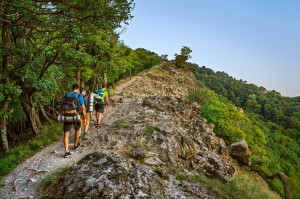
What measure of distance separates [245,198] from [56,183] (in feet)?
16.7

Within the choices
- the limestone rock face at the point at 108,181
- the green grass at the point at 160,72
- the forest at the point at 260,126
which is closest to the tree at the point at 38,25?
the limestone rock face at the point at 108,181

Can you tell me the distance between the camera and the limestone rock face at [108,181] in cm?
311

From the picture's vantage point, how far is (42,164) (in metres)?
5.20

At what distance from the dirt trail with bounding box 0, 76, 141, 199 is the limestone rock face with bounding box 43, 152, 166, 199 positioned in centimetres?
103

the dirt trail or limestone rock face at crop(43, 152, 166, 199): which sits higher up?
limestone rock face at crop(43, 152, 166, 199)

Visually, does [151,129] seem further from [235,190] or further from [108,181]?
[108,181]

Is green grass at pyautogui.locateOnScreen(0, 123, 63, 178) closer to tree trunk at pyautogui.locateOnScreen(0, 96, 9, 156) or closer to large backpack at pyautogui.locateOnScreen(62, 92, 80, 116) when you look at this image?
tree trunk at pyautogui.locateOnScreen(0, 96, 9, 156)

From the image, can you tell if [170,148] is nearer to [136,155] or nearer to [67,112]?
[136,155]

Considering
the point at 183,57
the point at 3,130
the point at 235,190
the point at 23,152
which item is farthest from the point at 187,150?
the point at 183,57

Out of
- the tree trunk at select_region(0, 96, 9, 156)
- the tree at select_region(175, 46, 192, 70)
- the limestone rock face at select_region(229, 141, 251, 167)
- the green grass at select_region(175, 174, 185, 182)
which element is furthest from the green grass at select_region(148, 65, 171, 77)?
the green grass at select_region(175, 174, 185, 182)

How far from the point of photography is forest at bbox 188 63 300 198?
97.3ft

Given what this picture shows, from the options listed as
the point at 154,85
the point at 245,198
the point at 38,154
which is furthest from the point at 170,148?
the point at 154,85

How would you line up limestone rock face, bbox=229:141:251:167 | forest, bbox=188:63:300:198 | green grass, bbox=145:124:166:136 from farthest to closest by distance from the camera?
1. forest, bbox=188:63:300:198
2. limestone rock face, bbox=229:141:251:167
3. green grass, bbox=145:124:166:136

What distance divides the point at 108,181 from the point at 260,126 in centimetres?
8682
